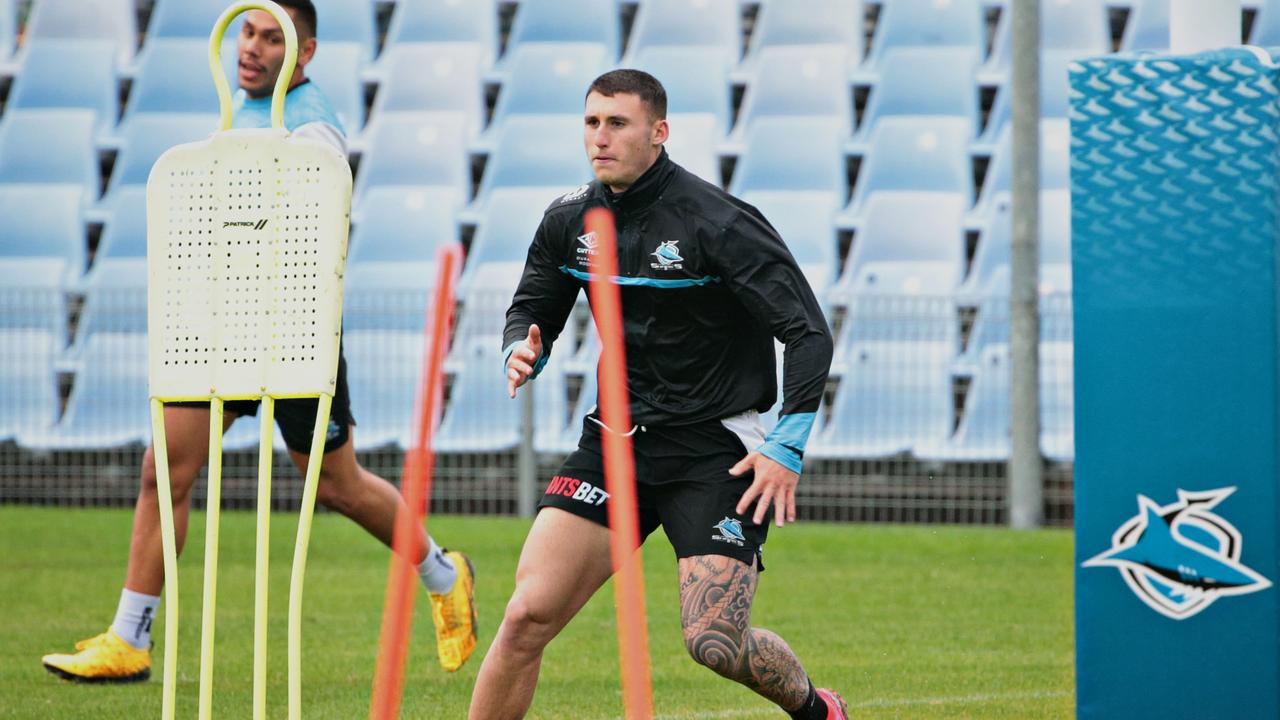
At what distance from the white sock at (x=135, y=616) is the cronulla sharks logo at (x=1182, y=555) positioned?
3.90 meters

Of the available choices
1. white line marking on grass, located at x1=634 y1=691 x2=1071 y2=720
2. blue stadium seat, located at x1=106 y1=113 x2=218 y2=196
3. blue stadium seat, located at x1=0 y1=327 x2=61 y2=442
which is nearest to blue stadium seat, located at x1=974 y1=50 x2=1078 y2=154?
blue stadium seat, located at x1=106 y1=113 x2=218 y2=196

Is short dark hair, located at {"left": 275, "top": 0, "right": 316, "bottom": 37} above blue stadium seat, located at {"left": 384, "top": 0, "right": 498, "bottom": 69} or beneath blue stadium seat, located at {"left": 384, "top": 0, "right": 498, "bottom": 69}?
beneath

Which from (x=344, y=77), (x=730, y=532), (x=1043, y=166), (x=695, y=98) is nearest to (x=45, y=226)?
(x=344, y=77)

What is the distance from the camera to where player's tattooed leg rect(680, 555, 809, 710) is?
15.1ft

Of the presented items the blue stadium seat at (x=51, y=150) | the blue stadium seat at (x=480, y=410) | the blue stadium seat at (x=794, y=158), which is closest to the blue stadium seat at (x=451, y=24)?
the blue stadium seat at (x=794, y=158)

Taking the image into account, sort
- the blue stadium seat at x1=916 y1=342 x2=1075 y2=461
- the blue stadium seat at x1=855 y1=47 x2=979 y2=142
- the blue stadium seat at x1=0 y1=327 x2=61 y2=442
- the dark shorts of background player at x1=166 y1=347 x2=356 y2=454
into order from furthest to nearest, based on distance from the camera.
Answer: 1. the blue stadium seat at x1=855 y1=47 x2=979 y2=142
2. the blue stadium seat at x1=0 y1=327 x2=61 y2=442
3. the blue stadium seat at x1=916 y1=342 x2=1075 y2=461
4. the dark shorts of background player at x1=166 y1=347 x2=356 y2=454

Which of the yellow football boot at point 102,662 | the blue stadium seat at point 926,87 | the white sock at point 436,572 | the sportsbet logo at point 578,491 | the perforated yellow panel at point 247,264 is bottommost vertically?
the yellow football boot at point 102,662

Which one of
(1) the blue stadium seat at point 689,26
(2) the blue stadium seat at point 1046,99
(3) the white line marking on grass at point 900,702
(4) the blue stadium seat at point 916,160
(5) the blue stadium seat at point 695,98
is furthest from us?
(1) the blue stadium seat at point 689,26

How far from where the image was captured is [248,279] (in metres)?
4.02

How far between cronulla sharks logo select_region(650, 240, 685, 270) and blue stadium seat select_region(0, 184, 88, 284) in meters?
14.7

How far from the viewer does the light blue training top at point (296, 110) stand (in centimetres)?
649

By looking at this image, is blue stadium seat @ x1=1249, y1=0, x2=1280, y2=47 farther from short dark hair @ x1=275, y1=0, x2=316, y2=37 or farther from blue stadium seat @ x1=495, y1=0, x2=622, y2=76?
short dark hair @ x1=275, y1=0, x2=316, y2=37

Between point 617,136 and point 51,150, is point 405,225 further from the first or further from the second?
point 617,136

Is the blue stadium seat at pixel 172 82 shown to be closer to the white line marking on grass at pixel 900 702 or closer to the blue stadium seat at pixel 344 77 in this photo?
the blue stadium seat at pixel 344 77
